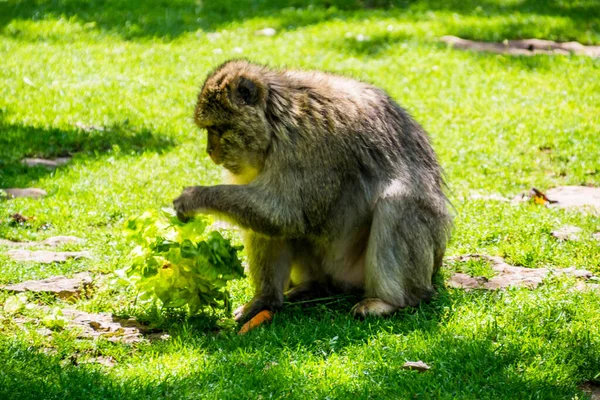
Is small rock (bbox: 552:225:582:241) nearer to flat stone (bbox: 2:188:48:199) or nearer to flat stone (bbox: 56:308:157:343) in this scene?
flat stone (bbox: 56:308:157:343)

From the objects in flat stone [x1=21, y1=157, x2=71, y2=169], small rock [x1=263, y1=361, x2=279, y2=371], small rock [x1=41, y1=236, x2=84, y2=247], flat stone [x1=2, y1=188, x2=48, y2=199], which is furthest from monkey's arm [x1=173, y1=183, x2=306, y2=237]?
flat stone [x1=21, y1=157, x2=71, y2=169]

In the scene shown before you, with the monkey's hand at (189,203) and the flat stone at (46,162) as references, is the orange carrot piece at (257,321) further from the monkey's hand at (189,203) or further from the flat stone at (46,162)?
the flat stone at (46,162)

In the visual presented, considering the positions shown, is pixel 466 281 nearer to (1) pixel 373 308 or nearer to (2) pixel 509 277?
(2) pixel 509 277

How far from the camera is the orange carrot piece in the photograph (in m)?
5.71

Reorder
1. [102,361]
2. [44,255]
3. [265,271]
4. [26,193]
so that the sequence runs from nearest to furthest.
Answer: [102,361] → [265,271] → [44,255] → [26,193]

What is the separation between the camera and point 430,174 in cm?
627

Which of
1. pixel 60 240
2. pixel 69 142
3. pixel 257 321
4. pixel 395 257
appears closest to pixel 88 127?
pixel 69 142

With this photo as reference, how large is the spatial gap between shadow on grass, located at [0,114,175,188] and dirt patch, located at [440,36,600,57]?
571 centimetres

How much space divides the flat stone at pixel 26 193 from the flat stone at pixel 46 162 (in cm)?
68

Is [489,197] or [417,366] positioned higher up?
[417,366]

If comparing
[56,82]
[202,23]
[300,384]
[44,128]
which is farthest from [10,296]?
[202,23]

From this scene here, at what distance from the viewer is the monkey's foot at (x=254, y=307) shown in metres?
5.97

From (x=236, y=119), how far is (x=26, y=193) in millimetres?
3382

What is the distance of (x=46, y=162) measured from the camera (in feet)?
30.3
